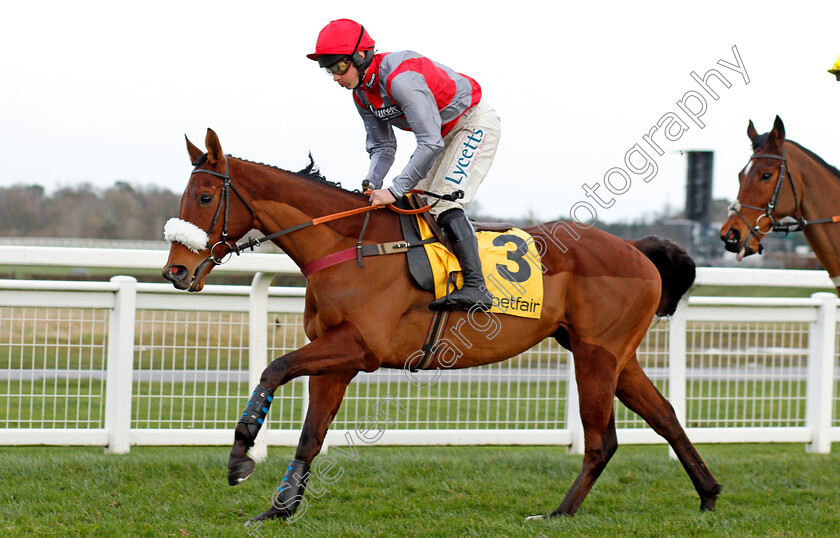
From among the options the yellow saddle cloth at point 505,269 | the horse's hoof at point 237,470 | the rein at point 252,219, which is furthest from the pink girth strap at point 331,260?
the horse's hoof at point 237,470

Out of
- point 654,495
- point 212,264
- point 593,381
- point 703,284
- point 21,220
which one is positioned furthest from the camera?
point 21,220

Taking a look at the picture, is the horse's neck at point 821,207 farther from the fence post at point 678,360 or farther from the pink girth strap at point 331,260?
the pink girth strap at point 331,260

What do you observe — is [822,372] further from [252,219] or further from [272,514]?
[252,219]

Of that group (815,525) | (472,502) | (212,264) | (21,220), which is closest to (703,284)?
(815,525)

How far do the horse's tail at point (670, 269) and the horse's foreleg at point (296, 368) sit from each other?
2003 mm

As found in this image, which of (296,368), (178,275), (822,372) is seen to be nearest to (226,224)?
(178,275)

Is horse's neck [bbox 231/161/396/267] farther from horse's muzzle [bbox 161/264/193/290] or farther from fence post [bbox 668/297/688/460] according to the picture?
fence post [bbox 668/297/688/460]

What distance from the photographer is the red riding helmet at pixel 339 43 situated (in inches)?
151

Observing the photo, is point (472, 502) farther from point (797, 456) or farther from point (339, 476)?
point (797, 456)

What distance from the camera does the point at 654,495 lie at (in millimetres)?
4887

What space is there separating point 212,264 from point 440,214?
111 centimetres

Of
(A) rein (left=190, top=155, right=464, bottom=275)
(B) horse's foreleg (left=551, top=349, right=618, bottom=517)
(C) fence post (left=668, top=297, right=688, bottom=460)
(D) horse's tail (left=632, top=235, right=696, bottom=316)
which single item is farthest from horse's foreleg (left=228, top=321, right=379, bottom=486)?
(C) fence post (left=668, top=297, right=688, bottom=460)

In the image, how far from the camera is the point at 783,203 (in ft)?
16.8

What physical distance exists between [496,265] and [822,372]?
137 inches
